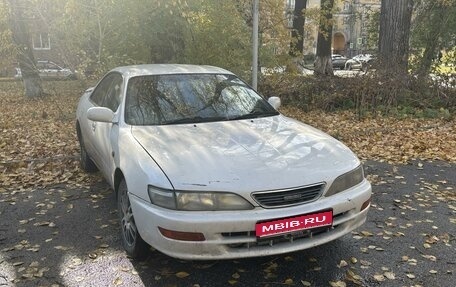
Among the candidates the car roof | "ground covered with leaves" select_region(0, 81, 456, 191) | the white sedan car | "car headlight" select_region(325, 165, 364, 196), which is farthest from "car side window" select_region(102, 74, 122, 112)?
"car headlight" select_region(325, 165, 364, 196)

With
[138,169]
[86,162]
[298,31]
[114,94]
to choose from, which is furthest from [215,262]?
[298,31]

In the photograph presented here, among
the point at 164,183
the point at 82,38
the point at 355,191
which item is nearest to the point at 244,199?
the point at 164,183

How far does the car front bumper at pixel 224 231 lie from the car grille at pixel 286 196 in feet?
0.12

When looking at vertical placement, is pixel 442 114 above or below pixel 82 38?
below

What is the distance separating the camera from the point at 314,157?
125 inches

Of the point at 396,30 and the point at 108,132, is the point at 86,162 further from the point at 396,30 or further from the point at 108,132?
the point at 396,30

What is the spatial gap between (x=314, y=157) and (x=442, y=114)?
7.79m

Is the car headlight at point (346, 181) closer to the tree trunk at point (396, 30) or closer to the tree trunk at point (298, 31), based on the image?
the tree trunk at point (396, 30)

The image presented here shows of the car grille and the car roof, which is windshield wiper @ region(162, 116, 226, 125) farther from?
the car grille

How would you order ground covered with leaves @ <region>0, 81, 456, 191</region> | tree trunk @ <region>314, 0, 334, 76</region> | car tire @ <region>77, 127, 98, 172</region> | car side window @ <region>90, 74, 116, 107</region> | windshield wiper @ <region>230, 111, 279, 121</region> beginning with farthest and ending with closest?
tree trunk @ <region>314, 0, 334, 76</region>
ground covered with leaves @ <region>0, 81, 456, 191</region>
car tire @ <region>77, 127, 98, 172</region>
car side window @ <region>90, 74, 116, 107</region>
windshield wiper @ <region>230, 111, 279, 121</region>

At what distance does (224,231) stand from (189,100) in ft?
5.75

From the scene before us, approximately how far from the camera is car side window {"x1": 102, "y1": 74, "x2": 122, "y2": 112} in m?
4.32

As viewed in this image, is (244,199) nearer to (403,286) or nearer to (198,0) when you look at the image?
(403,286)

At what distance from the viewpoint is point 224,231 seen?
273 cm
